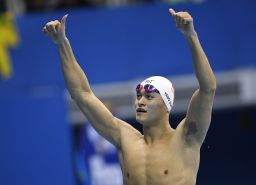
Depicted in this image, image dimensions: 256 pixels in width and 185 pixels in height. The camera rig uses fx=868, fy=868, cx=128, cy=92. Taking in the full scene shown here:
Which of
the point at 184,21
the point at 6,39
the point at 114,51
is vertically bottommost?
the point at 114,51

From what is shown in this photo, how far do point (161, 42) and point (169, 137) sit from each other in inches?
170

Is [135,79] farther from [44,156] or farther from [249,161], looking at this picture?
[249,161]

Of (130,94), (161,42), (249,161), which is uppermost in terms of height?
(161,42)

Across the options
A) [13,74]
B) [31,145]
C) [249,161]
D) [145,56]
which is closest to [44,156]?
[31,145]

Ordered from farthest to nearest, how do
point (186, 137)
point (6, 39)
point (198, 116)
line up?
point (6, 39), point (186, 137), point (198, 116)

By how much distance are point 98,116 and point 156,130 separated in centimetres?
35

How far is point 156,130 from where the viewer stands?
5.08 meters

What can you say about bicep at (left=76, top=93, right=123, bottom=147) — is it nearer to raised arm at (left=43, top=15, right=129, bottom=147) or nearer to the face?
raised arm at (left=43, top=15, right=129, bottom=147)

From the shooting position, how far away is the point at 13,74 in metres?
8.93

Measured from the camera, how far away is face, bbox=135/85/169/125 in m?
4.99

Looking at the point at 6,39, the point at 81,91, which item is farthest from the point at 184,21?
the point at 6,39

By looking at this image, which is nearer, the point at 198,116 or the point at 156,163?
the point at 198,116

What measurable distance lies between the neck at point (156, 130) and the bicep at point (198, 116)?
0.51ft

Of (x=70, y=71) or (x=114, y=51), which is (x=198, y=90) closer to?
(x=70, y=71)
